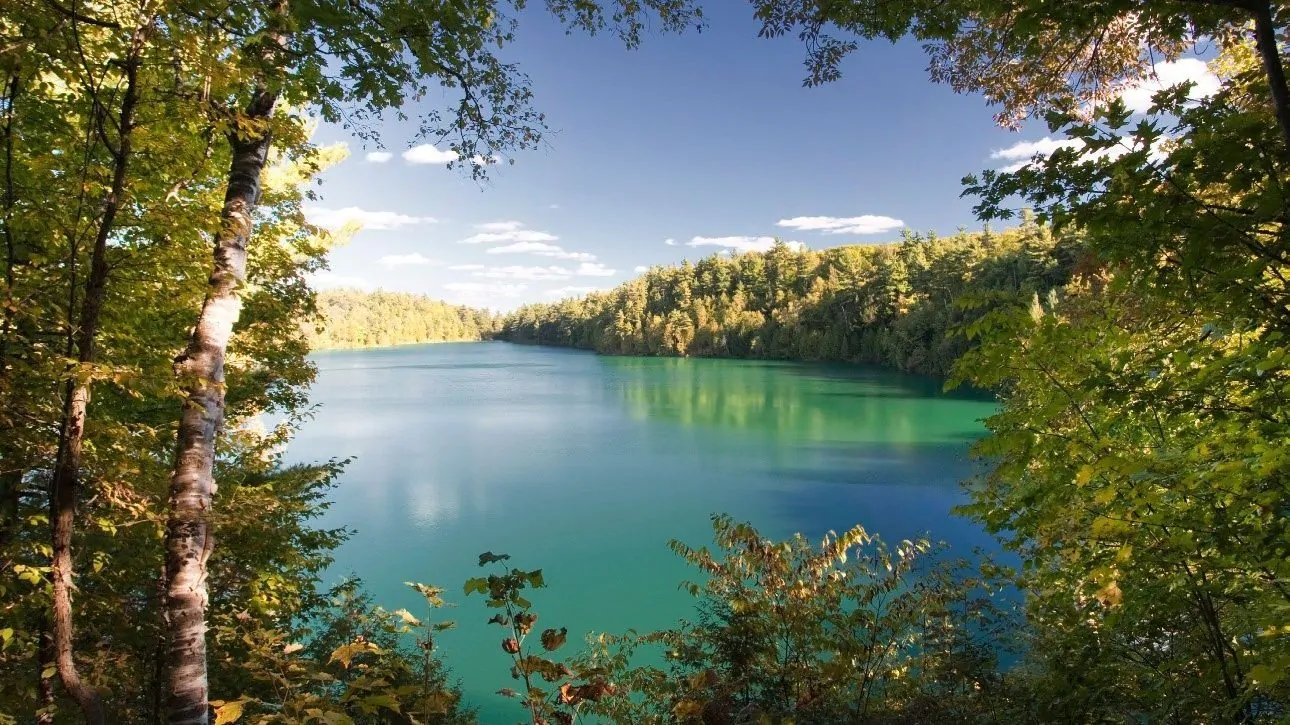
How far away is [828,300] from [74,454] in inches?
2377

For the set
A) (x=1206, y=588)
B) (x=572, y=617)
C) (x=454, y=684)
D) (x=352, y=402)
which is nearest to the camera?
(x=1206, y=588)

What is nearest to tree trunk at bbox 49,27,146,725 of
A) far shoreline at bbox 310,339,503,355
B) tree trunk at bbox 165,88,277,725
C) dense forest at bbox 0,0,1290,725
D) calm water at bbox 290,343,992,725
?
dense forest at bbox 0,0,1290,725

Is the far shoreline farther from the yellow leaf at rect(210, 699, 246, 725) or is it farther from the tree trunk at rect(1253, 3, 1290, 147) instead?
the tree trunk at rect(1253, 3, 1290, 147)

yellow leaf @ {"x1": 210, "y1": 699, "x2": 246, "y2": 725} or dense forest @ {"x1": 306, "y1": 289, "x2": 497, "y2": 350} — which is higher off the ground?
dense forest @ {"x1": 306, "y1": 289, "x2": 497, "y2": 350}

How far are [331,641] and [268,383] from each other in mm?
2979

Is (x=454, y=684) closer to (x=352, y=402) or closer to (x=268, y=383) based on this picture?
(x=268, y=383)

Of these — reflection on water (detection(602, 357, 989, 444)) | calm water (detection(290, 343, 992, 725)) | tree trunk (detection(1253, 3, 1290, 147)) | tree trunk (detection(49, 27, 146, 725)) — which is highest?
tree trunk (detection(1253, 3, 1290, 147))

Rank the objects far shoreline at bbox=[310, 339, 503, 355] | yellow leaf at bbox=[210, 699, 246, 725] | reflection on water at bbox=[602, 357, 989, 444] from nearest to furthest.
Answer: yellow leaf at bbox=[210, 699, 246, 725]
reflection on water at bbox=[602, 357, 989, 444]
far shoreline at bbox=[310, 339, 503, 355]

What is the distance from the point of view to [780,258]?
7219 centimetres

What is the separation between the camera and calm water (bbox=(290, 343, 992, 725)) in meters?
10.6

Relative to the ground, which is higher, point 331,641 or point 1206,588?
point 1206,588

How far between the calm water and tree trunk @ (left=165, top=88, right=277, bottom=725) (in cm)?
556

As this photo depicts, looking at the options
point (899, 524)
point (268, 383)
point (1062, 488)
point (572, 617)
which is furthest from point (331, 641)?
point (899, 524)

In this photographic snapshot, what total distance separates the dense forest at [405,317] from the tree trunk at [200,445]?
118874 mm
